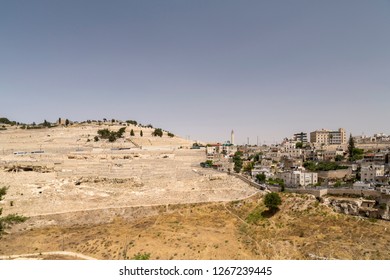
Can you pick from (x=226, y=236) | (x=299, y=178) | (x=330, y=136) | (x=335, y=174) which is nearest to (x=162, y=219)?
(x=226, y=236)

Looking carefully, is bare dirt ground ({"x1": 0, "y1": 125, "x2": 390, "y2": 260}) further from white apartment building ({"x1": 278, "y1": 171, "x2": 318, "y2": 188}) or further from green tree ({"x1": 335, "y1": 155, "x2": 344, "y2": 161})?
green tree ({"x1": 335, "y1": 155, "x2": 344, "y2": 161})

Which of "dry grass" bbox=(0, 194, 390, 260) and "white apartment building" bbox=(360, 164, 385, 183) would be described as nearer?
"dry grass" bbox=(0, 194, 390, 260)

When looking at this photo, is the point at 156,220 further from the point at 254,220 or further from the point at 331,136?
the point at 331,136

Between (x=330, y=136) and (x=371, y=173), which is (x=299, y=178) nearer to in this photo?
(x=371, y=173)

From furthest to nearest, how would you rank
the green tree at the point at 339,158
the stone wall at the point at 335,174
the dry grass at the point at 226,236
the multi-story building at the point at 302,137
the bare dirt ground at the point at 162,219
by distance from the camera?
the multi-story building at the point at 302,137 → the green tree at the point at 339,158 → the stone wall at the point at 335,174 → the bare dirt ground at the point at 162,219 → the dry grass at the point at 226,236

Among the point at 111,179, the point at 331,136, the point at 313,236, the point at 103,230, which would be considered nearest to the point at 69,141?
the point at 111,179

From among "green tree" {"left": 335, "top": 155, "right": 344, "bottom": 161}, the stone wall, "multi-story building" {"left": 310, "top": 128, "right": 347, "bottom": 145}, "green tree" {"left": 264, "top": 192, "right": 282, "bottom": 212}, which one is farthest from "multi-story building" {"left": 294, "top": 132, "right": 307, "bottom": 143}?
"green tree" {"left": 264, "top": 192, "right": 282, "bottom": 212}

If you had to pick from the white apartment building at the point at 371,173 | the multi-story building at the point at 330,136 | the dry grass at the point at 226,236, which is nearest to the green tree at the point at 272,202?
the dry grass at the point at 226,236

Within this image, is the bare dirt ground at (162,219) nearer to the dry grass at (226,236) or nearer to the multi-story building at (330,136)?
the dry grass at (226,236)
